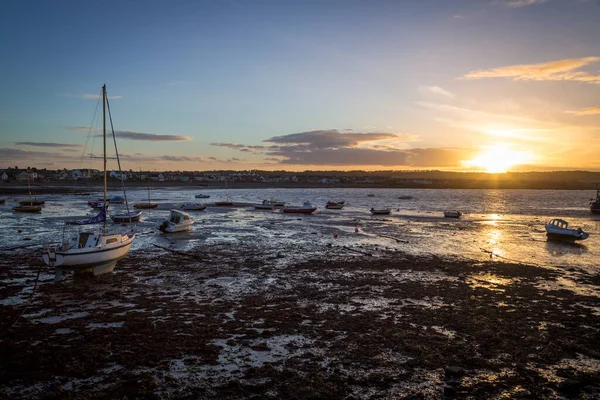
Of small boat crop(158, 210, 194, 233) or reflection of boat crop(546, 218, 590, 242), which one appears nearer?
reflection of boat crop(546, 218, 590, 242)

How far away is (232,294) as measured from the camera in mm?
16703

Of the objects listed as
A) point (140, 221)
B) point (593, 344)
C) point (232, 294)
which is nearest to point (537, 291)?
point (593, 344)

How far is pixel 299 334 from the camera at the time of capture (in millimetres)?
12242

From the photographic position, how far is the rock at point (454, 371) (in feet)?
31.8

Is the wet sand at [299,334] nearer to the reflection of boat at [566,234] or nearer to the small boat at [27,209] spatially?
the reflection of boat at [566,234]

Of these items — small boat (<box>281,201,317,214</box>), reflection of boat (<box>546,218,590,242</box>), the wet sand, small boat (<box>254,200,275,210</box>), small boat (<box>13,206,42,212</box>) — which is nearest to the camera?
the wet sand

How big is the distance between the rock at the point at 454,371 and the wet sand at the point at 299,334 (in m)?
0.03

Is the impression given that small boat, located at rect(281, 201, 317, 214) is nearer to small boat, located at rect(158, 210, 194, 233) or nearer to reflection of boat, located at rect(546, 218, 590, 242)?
small boat, located at rect(158, 210, 194, 233)

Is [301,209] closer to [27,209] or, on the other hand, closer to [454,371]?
[27,209]

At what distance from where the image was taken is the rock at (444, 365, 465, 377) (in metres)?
9.70

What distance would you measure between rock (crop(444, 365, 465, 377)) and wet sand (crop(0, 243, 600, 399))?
3 cm

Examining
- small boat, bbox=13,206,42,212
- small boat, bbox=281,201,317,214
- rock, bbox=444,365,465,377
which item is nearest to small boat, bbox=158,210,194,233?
small boat, bbox=281,201,317,214

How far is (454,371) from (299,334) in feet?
14.8

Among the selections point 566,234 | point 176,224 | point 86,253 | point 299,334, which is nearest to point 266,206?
point 176,224
